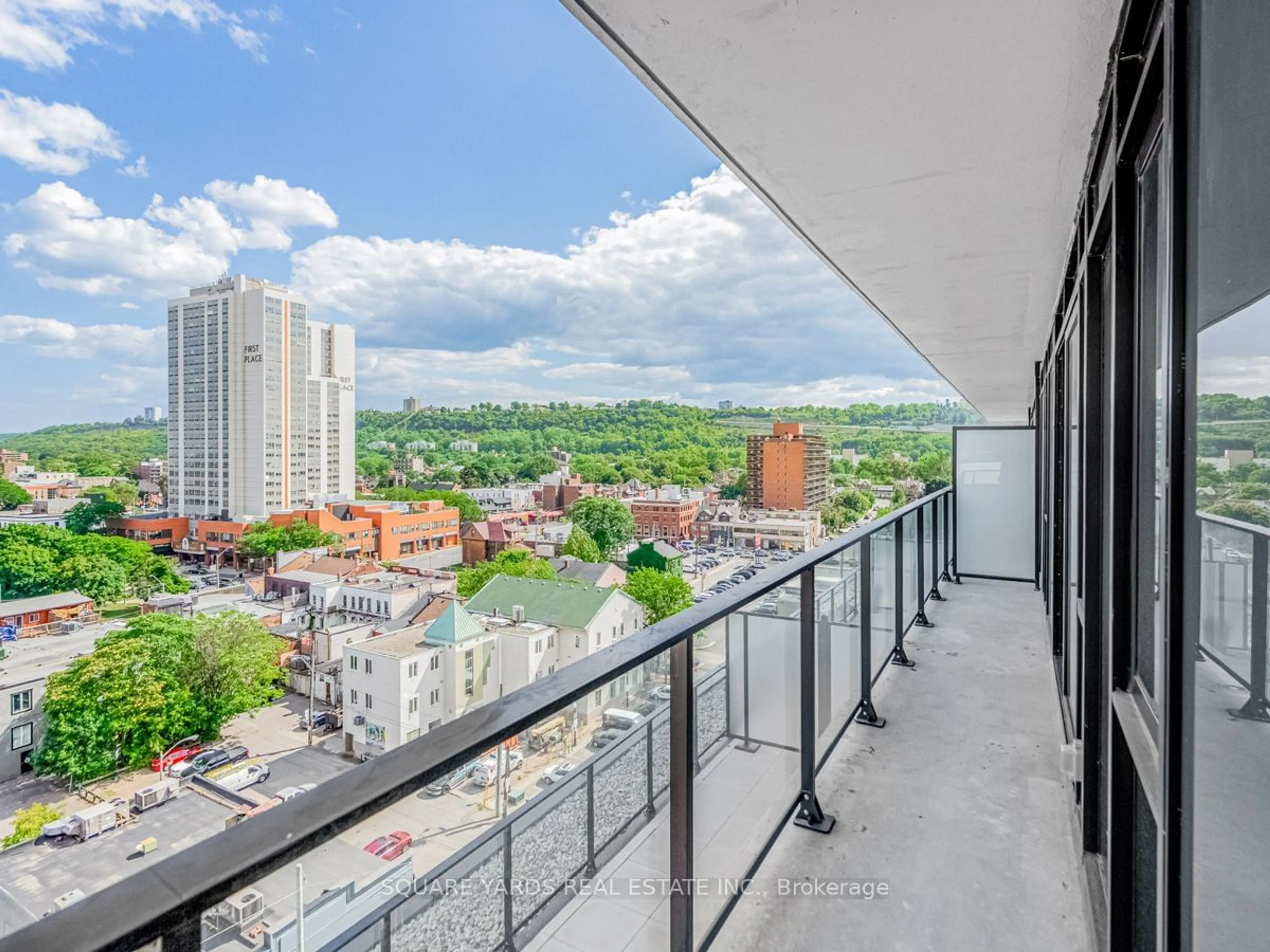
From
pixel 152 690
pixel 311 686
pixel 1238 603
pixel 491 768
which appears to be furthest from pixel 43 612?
pixel 1238 603

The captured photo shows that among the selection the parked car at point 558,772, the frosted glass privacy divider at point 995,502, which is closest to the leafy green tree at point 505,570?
the frosted glass privacy divider at point 995,502

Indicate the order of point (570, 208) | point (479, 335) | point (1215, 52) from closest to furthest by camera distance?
point (1215, 52) → point (570, 208) → point (479, 335)

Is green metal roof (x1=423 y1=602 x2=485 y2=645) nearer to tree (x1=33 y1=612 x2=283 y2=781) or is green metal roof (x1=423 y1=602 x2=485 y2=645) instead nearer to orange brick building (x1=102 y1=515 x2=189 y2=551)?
tree (x1=33 y1=612 x2=283 y2=781)

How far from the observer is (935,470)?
6617 millimetres

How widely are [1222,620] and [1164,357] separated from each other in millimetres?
351

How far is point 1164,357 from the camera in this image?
2.51 ft

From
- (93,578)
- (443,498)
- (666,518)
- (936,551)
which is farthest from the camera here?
(443,498)

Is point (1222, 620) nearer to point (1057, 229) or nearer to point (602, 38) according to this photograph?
point (602, 38)

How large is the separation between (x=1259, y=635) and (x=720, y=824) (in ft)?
3.98

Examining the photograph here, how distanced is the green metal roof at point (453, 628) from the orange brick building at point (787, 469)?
630 centimetres

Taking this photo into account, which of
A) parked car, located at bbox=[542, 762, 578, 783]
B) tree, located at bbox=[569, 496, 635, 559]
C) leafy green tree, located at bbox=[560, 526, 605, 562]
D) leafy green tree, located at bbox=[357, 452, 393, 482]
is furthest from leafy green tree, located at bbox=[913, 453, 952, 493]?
leafy green tree, located at bbox=[357, 452, 393, 482]

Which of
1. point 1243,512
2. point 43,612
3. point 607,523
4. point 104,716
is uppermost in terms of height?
point 1243,512

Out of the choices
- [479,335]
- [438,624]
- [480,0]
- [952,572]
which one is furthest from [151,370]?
[479,335]

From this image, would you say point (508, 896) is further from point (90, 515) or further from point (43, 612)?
point (90, 515)
